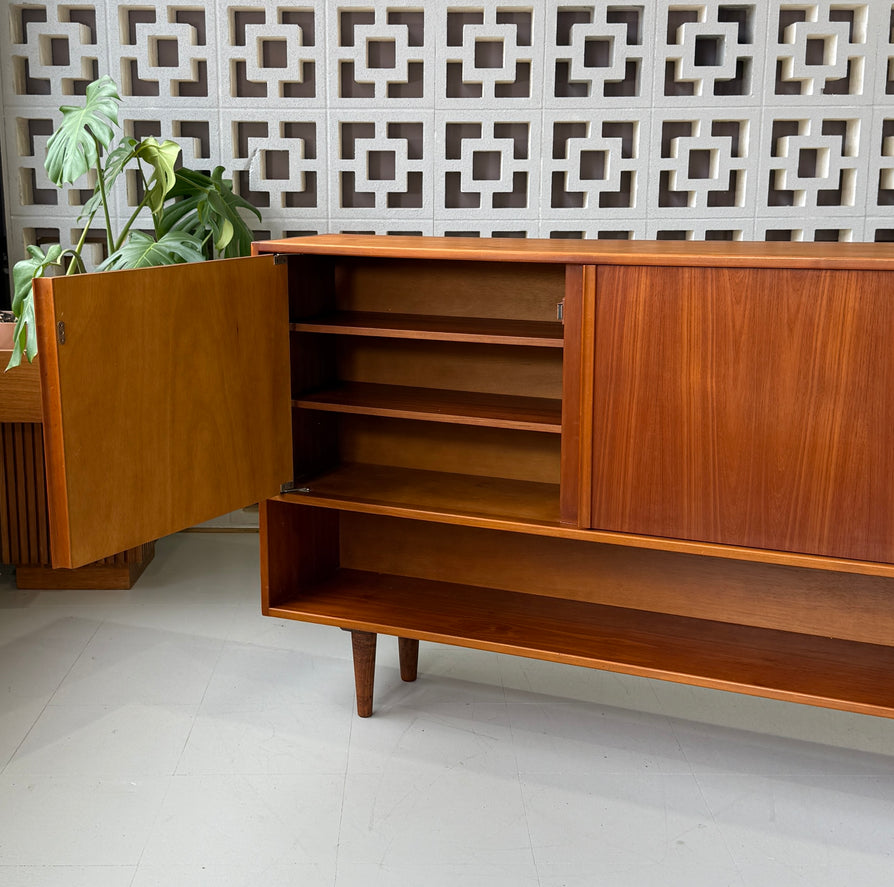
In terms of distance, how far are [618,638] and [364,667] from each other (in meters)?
0.70

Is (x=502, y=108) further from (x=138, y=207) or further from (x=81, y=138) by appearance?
(x=81, y=138)

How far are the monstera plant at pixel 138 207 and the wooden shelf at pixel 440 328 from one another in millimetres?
882

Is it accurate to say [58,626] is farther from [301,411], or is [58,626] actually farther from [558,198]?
[558,198]

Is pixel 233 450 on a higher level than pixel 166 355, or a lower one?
lower

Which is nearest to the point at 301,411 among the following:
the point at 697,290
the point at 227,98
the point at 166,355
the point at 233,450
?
the point at 233,450

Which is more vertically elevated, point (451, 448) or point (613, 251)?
point (613, 251)

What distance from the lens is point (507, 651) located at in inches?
95.1

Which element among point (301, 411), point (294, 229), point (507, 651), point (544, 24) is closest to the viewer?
point (507, 651)

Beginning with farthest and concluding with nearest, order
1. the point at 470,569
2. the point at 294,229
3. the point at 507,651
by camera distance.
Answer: the point at 294,229, the point at 470,569, the point at 507,651

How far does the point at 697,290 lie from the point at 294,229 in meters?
2.36

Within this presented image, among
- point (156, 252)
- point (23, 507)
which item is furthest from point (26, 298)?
point (23, 507)

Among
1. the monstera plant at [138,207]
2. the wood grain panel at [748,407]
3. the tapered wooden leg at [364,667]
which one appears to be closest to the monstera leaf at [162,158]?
the monstera plant at [138,207]

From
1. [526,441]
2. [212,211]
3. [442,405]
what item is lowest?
[526,441]

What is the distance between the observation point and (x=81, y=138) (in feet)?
10.1
